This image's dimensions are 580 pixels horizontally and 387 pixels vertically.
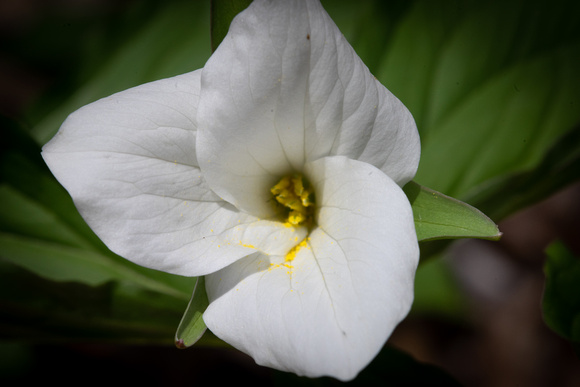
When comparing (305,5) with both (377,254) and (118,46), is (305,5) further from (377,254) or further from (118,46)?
(118,46)

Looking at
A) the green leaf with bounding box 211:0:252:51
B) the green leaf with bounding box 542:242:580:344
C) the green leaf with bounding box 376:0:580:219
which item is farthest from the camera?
the green leaf with bounding box 376:0:580:219

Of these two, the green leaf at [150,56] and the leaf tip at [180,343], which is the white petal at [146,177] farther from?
the green leaf at [150,56]

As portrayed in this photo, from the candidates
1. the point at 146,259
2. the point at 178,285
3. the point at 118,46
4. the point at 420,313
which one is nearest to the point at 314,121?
the point at 146,259

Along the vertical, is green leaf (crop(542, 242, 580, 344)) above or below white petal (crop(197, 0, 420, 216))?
below

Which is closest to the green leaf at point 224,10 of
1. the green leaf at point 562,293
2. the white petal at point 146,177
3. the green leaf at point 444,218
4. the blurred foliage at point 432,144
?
the white petal at point 146,177

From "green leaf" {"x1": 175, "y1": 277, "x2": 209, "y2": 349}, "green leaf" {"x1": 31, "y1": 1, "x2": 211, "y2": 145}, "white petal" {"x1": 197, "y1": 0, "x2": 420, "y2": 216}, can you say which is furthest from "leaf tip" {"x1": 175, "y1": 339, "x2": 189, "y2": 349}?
"green leaf" {"x1": 31, "y1": 1, "x2": 211, "y2": 145}

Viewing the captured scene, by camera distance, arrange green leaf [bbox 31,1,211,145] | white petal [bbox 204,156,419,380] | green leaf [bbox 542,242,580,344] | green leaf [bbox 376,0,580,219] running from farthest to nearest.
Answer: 1. green leaf [bbox 31,1,211,145]
2. green leaf [bbox 376,0,580,219]
3. green leaf [bbox 542,242,580,344]
4. white petal [bbox 204,156,419,380]

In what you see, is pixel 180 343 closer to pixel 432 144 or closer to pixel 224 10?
pixel 224 10

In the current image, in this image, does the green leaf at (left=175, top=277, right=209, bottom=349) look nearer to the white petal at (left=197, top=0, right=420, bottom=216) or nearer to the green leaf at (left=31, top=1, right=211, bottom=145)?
the white petal at (left=197, top=0, right=420, bottom=216)
